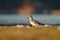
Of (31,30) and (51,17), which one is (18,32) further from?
(51,17)

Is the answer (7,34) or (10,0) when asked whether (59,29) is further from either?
(10,0)

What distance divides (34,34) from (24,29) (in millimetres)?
349

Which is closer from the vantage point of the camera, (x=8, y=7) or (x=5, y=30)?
(x=5, y=30)

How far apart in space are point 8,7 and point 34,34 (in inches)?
593

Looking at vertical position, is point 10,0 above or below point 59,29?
below

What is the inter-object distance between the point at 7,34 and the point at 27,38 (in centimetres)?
46

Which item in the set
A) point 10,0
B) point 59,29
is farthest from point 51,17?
point 59,29

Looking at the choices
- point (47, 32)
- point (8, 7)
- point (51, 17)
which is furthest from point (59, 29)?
point (8, 7)

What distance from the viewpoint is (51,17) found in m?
20.4

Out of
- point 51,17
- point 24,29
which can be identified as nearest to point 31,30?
point 24,29

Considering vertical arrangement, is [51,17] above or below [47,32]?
below

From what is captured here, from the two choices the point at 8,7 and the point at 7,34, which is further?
the point at 8,7

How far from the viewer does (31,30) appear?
22.7 feet

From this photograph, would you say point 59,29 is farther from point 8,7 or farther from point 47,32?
point 8,7
